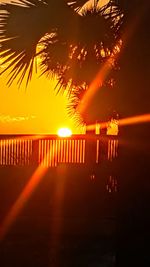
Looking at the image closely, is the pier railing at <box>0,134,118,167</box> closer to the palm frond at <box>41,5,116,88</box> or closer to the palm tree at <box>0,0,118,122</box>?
the palm frond at <box>41,5,116,88</box>

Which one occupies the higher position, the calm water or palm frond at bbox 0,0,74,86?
palm frond at bbox 0,0,74,86

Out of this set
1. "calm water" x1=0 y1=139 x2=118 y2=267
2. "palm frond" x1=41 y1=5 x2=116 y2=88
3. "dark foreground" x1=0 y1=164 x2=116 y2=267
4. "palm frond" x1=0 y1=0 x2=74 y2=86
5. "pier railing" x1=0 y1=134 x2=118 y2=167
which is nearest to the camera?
"palm frond" x1=41 y1=5 x2=116 y2=88

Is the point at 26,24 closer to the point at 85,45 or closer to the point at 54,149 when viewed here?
the point at 85,45

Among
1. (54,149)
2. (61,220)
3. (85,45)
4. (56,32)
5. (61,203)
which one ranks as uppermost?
(56,32)

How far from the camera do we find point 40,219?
10117mm

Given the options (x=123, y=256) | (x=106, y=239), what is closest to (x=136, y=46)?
(x=123, y=256)

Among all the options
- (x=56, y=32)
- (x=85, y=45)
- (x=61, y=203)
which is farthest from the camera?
(x=61, y=203)

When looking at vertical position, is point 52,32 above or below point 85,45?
above

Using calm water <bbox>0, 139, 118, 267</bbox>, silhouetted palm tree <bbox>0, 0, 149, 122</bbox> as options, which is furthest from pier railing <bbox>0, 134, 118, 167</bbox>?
silhouetted palm tree <bbox>0, 0, 149, 122</bbox>

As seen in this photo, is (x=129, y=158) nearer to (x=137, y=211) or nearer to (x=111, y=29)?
(x=137, y=211)

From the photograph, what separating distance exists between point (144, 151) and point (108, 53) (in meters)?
1.33

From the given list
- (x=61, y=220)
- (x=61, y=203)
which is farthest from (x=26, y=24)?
(x=61, y=203)

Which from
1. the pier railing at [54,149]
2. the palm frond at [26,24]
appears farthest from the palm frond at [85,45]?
the pier railing at [54,149]

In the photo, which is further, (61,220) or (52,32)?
(61,220)
